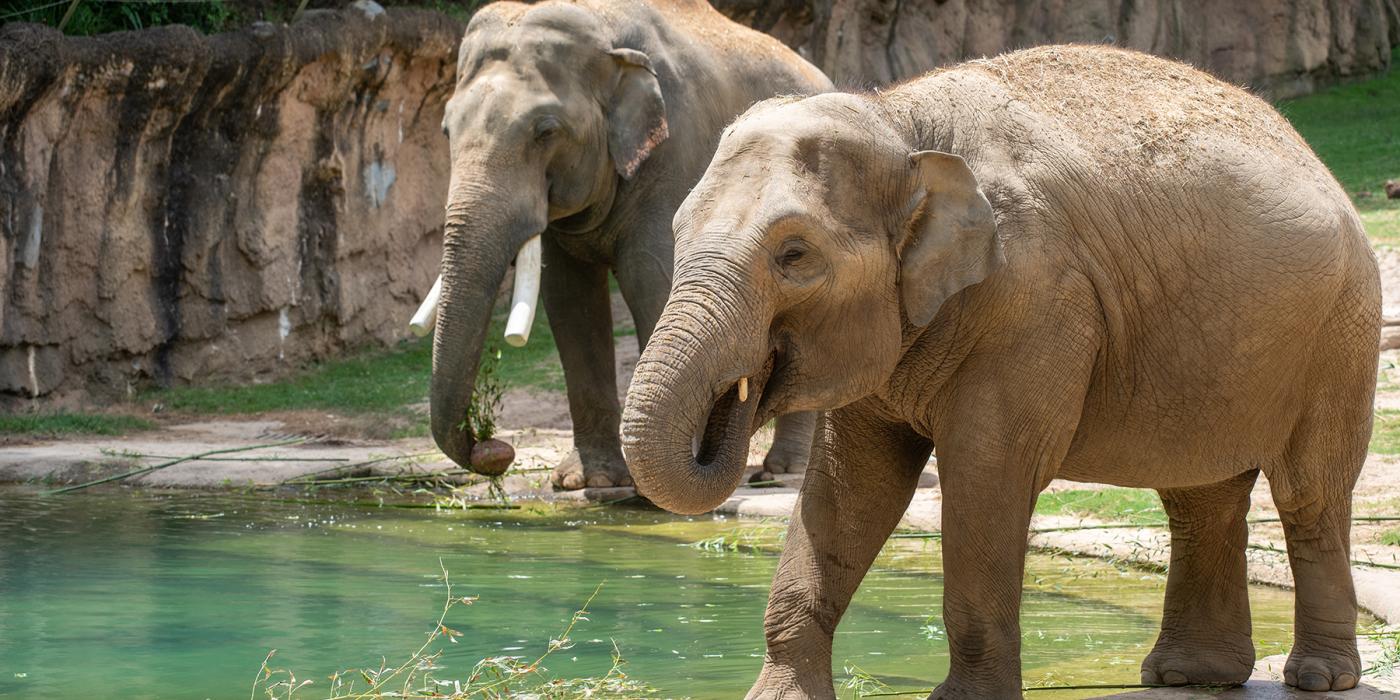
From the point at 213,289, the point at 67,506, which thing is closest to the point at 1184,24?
the point at 213,289

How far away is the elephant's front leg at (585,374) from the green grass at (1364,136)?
6.65m

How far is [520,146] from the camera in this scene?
8.86 m

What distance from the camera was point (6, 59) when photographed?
1203 centimetres

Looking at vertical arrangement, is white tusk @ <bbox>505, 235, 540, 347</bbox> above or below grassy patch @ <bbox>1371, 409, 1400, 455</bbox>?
above

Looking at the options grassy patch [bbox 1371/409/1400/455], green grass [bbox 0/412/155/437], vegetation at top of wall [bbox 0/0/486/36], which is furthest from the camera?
vegetation at top of wall [bbox 0/0/486/36]

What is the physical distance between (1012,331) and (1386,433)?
5.63 m

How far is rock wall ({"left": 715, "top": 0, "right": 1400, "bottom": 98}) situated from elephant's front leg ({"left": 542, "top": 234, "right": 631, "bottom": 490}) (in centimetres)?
924

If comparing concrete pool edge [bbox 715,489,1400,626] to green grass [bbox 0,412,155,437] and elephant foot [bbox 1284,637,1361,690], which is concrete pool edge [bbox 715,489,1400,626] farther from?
green grass [bbox 0,412,155,437]

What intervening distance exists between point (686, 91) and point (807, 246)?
558 cm

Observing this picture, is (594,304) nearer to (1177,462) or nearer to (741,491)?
(741,491)

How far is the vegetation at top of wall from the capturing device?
42.4ft

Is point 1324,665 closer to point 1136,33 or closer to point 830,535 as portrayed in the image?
point 830,535

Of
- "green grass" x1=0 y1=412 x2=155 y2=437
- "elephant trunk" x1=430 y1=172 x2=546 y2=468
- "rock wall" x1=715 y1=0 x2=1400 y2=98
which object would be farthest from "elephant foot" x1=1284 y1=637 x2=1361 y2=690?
"rock wall" x1=715 y1=0 x2=1400 y2=98

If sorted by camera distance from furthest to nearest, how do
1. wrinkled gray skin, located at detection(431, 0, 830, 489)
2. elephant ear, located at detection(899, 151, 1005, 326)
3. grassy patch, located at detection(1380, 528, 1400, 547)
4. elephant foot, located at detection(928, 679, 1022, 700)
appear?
wrinkled gray skin, located at detection(431, 0, 830, 489), grassy patch, located at detection(1380, 528, 1400, 547), elephant foot, located at detection(928, 679, 1022, 700), elephant ear, located at detection(899, 151, 1005, 326)
